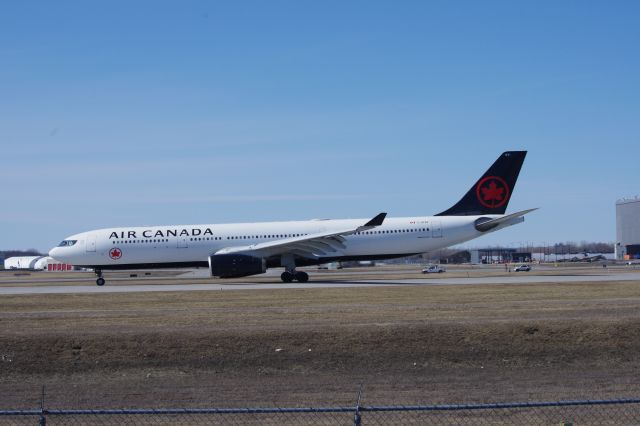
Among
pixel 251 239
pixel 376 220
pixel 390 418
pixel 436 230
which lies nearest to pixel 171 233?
pixel 251 239

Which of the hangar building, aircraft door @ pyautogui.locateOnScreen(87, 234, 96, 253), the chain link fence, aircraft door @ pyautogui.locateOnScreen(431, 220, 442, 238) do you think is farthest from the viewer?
the hangar building

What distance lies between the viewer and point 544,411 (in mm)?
12945

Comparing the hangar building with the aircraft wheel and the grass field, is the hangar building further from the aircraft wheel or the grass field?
the grass field

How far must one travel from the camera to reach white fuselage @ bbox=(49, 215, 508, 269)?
1752 inches

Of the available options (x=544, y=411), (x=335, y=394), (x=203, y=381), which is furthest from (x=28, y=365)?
(x=544, y=411)

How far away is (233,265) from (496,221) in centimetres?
1544

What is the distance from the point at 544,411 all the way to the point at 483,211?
3385 centimetres

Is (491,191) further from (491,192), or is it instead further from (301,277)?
(301,277)

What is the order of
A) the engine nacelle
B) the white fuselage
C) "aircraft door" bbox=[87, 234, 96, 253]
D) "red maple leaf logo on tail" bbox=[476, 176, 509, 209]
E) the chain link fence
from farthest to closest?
"red maple leaf logo on tail" bbox=[476, 176, 509, 209], "aircraft door" bbox=[87, 234, 96, 253], the white fuselage, the engine nacelle, the chain link fence

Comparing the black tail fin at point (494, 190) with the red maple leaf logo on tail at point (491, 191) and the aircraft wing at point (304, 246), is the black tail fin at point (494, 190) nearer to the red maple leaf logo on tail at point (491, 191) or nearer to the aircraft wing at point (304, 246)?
the red maple leaf logo on tail at point (491, 191)

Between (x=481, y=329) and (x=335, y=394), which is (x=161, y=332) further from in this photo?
(x=481, y=329)

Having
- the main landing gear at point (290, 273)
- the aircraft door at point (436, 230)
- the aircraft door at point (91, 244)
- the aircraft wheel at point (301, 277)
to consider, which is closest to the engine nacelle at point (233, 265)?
the main landing gear at point (290, 273)

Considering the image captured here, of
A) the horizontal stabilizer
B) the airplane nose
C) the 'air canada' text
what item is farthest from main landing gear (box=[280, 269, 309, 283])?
the airplane nose

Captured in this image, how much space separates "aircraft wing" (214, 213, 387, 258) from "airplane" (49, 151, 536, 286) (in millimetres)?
57
